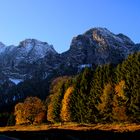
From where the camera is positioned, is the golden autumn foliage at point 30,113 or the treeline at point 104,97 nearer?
the treeline at point 104,97

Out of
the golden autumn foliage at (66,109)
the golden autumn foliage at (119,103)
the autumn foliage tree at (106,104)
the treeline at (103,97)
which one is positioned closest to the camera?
the golden autumn foliage at (119,103)

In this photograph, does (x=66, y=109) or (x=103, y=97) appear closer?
(x=103, y=97)

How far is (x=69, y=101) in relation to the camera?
100 metres

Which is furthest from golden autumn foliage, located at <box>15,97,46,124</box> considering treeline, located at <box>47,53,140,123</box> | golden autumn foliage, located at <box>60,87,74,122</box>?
golden autumn foliage, located at <box>60,87,74,122</box>

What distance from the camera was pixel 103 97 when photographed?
84.4 meters

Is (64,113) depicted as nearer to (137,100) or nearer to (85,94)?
(85,94)

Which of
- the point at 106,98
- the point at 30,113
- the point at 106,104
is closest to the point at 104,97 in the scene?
the point at 106,98

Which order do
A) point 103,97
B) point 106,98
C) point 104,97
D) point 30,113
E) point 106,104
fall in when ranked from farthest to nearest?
1. point 30,113
2. point 103,97
3. point 104,97
4. point 106,98
5. point 106,104

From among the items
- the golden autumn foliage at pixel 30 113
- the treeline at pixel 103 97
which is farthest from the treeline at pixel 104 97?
the golden autumn foliage at pixel 30 113

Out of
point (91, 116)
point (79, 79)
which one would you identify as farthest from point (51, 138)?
point (79, 79)

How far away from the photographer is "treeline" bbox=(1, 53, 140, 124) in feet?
246

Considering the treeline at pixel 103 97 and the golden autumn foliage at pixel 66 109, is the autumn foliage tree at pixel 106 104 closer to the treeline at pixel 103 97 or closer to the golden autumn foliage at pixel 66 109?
Answer: the treeline at pixel 103 97

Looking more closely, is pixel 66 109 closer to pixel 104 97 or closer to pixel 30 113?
pixel 104 97

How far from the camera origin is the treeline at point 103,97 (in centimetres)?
7500
